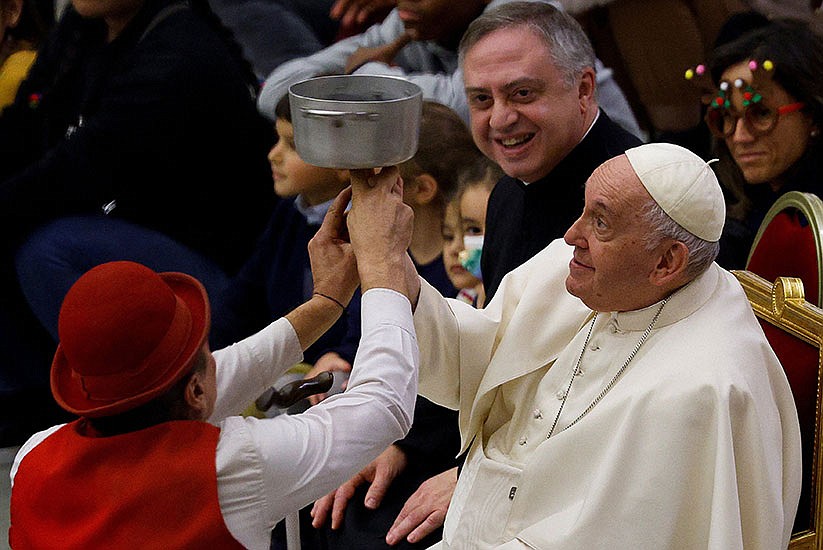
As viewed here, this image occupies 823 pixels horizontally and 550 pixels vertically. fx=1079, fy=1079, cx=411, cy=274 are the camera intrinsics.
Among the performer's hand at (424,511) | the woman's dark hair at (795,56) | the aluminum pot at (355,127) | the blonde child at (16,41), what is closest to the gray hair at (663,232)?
the aluminum pot at (355,127)

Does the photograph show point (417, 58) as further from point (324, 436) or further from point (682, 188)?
point (324, 436)

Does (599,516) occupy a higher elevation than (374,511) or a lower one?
higher

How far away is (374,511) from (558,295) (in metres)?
1.00

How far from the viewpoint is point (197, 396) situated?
6.35ft

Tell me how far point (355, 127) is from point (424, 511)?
4.17ft

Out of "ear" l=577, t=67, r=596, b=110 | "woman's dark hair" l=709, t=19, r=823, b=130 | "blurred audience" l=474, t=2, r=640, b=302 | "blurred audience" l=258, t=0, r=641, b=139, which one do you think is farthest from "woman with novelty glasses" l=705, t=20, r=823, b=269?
"ear" l=577, t=67, r=596, b=110

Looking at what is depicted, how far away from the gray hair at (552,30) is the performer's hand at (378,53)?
57.3 inches

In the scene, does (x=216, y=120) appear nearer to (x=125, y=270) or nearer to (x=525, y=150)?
(x=525, y=150)

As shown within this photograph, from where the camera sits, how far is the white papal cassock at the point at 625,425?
203cm

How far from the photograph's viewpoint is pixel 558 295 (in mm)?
2451

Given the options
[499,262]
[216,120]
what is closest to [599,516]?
[499,262]

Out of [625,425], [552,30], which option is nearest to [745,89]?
[552,30]

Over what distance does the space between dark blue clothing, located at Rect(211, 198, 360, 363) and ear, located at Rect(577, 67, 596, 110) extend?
5.41 ft

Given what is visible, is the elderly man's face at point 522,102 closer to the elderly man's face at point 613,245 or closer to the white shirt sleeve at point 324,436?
the elderly man's face at point 613,245
